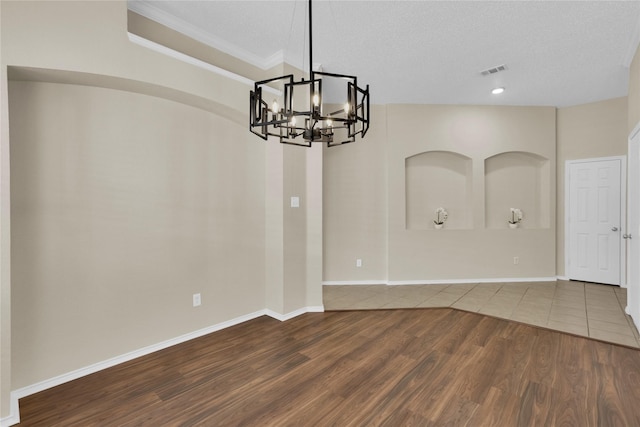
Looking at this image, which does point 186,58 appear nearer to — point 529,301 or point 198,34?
point 198,34

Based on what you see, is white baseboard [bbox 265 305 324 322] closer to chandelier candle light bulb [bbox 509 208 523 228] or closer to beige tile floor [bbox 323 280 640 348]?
beige tile floor [bbox 323 280 640 348]

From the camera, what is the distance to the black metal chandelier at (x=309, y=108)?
1.61m

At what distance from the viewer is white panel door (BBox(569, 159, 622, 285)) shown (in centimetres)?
486

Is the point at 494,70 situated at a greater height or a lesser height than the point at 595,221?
greater

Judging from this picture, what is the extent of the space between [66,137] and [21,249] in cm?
86

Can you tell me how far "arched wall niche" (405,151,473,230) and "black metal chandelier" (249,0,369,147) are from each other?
55.2 inches

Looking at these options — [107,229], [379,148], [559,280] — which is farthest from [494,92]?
[107,229]

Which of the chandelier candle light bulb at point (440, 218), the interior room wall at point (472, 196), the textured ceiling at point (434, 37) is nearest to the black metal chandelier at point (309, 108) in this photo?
the textured ceiling at point (434, 37)

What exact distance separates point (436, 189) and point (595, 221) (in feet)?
8.31

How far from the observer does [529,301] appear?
13.5 feet

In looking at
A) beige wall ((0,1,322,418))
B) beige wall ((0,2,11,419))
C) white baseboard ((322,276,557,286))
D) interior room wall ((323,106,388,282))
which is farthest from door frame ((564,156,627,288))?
beige wall ((0,2,11,419))

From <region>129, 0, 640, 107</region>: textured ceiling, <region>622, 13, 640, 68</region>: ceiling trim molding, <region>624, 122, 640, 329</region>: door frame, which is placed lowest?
<region>624, 122, 640, 329</region>: door frame

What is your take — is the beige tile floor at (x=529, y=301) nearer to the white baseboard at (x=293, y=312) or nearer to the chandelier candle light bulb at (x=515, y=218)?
the white baseboard at (x=293, y=312)

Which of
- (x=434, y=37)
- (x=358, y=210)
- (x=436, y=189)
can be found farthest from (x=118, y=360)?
(x=436, y=189)
